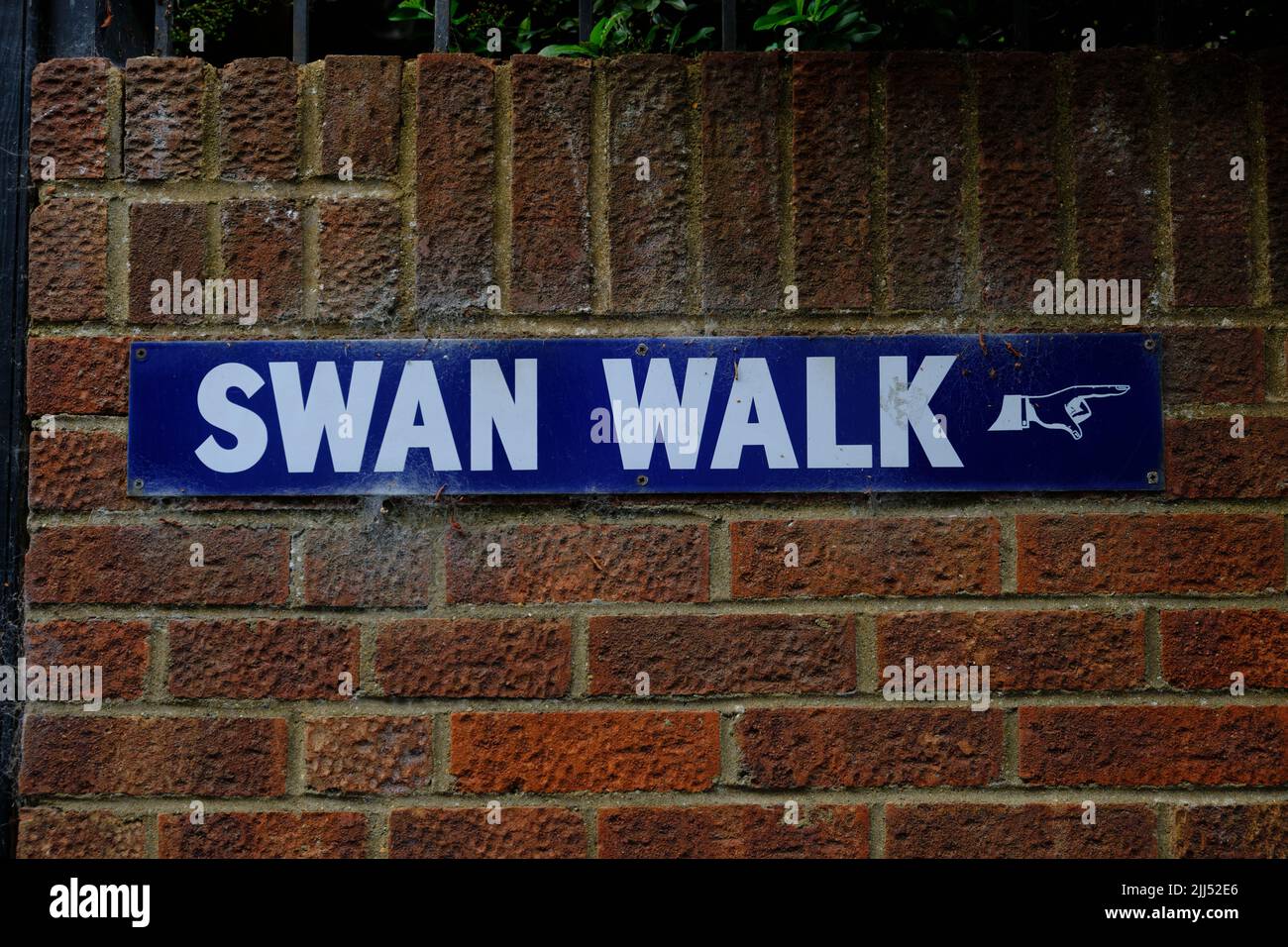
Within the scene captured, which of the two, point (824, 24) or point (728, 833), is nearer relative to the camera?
point (728, 833)

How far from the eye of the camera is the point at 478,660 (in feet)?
4.12

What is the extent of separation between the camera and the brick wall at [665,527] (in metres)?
1.25

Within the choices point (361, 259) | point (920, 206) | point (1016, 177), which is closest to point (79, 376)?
point (361, 259)

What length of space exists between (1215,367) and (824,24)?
27.5 inches

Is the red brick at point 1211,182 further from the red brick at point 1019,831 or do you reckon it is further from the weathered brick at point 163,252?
the weathered brick at point 163,252

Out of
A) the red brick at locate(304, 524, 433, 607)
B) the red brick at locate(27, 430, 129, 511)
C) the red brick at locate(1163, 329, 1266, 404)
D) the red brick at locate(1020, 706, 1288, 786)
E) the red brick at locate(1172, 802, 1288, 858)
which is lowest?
the red brick at locate(1172, 802, 1288, 858)

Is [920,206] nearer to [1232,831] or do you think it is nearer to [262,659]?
Answer: [1232,831]

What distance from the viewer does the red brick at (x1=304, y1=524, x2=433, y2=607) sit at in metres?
1.26

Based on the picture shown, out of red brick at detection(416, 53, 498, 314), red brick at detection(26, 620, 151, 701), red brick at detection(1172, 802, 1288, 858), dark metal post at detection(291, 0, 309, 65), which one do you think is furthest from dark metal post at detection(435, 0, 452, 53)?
red brick at detection(1172, 802, 1288, 858)

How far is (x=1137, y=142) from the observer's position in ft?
4.17

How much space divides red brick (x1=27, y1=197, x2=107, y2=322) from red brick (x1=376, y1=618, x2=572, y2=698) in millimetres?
595

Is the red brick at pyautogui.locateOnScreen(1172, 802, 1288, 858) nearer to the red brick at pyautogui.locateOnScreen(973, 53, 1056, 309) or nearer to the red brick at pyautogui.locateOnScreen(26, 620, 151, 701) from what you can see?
the red brick at pyautogui.locateOnScreen(973, 53, 1056, 309)

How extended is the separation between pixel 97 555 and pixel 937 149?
48.0 inches

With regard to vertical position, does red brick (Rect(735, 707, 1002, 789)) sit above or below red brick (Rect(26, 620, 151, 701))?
below
